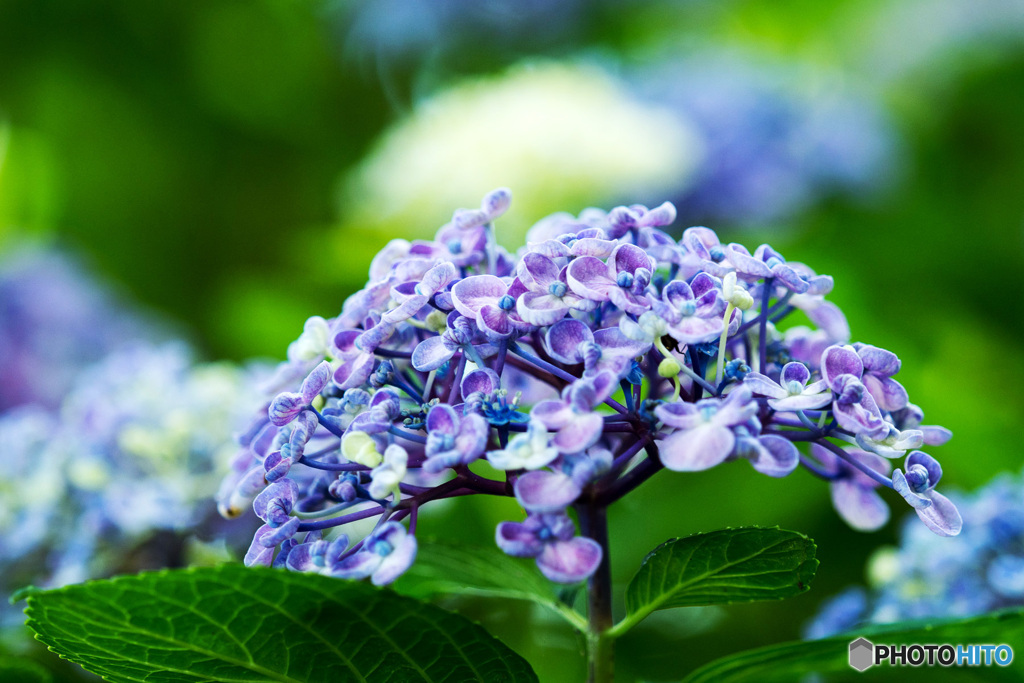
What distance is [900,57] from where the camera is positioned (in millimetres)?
2328

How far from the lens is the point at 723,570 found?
505 millimetres

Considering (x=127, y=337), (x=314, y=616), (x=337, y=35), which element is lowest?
(x=314, y=616)

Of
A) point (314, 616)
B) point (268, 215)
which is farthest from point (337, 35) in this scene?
point (314, 616)

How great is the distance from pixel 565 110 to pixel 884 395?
109cm

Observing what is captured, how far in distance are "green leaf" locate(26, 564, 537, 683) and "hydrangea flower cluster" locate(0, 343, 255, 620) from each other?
13.3 inches

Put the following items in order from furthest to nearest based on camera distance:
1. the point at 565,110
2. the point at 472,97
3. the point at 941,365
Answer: the point at 472,97
the point at 565,110
the point at 941,365

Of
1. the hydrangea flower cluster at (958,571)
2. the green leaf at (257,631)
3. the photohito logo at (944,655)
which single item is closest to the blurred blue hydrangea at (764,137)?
the hydrangea flower cluster at (958,571)

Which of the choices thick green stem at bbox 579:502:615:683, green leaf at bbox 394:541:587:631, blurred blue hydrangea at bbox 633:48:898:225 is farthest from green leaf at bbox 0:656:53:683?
blurred blue hydrangea at bbox 633:48:898:225

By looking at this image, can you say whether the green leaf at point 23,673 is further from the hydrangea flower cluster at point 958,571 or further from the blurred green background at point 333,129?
the blurred green background at point 333,129

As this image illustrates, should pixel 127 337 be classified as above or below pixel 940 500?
above

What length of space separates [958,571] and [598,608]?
37cm

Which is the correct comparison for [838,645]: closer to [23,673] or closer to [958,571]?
[958,571]

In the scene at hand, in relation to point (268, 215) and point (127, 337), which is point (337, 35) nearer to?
point (268, 215)

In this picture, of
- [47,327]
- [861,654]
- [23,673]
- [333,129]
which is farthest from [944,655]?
[333,129]
